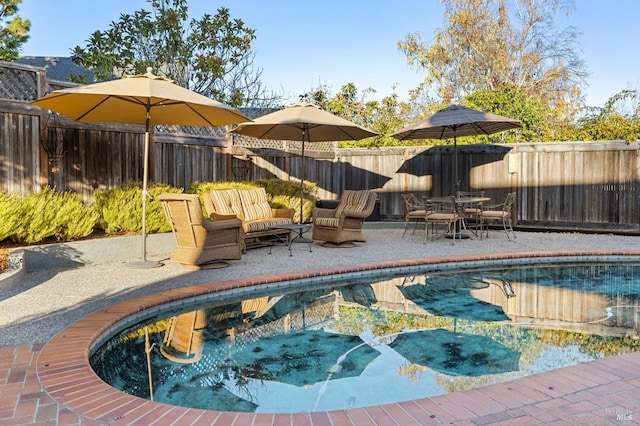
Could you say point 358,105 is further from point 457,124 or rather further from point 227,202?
point 227,202

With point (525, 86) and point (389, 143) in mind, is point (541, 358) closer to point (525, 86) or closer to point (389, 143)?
point (389, 143)

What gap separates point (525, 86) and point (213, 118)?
1857 cm

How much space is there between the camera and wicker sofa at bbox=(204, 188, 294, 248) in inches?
290

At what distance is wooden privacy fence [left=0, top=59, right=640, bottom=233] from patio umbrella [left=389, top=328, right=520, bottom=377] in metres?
4.75

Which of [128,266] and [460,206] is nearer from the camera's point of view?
[128,266]

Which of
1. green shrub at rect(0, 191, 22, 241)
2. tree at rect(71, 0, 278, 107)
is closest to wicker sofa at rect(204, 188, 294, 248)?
green shrub at rect(0, 191, 22, 241)

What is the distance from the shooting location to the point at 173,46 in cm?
1255

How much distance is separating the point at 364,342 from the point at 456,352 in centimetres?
68

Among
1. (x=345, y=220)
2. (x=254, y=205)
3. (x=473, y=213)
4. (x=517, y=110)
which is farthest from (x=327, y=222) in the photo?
(x=517, y=110)

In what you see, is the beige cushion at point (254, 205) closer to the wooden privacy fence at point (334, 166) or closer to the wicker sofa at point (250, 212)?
the wicker sofa at point (250, 212)

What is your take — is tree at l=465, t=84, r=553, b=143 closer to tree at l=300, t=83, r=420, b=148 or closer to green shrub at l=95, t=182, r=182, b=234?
tree at l=300, t=83, r=420, b=148

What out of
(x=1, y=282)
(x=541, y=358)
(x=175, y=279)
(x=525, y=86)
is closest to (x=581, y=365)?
(x=541, y=358)

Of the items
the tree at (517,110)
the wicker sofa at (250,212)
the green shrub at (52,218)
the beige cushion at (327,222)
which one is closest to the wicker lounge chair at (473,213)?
the beige cushion at (327,222)

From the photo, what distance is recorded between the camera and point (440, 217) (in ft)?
27.7
